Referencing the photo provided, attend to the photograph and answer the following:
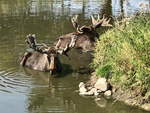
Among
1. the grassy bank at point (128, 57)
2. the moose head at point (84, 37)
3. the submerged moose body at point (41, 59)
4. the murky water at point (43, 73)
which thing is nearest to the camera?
the grassy bank at point (128, 57)

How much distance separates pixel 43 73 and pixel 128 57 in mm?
3270

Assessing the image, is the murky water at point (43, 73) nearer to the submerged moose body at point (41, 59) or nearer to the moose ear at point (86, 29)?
the submerged moose body at point (41, 59)

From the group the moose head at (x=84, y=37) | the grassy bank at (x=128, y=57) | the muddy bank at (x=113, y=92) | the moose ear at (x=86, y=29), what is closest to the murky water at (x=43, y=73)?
the muddy bank at (x=113, y=92)

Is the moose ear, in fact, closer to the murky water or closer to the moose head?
the moose head

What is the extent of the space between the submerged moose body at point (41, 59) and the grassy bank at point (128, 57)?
1286 mm

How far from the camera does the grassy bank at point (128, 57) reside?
11414mm

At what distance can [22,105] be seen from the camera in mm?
11523

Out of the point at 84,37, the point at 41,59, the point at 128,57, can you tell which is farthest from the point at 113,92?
the point at 84,37

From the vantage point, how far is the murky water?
1157cm

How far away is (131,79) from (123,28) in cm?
207

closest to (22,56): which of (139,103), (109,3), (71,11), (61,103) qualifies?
(61,103)

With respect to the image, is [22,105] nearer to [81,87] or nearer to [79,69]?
[81,87]

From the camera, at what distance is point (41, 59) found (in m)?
14.6

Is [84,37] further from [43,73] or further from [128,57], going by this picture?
[128,57]
